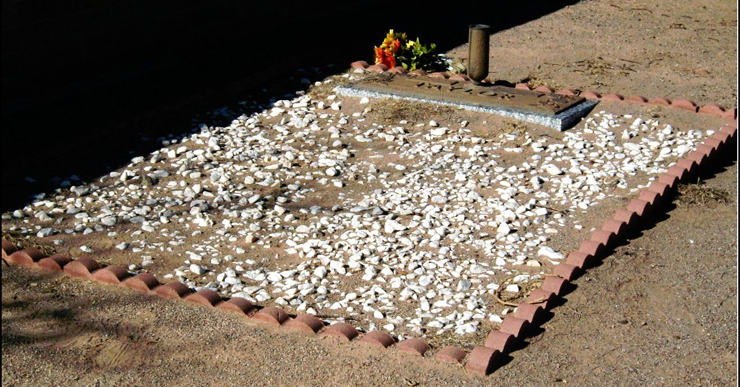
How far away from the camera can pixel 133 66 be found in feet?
26.8

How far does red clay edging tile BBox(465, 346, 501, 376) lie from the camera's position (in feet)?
13.0

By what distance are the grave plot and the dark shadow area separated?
423 millimetres

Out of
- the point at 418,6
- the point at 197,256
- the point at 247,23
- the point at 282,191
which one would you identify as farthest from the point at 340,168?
the point at 418,6

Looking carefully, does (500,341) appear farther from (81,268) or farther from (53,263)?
(53,263)

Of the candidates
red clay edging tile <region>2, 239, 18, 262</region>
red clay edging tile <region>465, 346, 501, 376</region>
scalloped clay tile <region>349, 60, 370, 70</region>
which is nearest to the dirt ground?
red clay edging tile <region>465, 346, 501, 376</region>

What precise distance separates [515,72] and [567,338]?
196 inches

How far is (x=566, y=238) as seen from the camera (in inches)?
214

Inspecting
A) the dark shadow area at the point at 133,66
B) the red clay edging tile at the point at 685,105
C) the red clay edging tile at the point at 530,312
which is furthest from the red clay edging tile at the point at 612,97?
the red clay edging tile at the point at 530,312

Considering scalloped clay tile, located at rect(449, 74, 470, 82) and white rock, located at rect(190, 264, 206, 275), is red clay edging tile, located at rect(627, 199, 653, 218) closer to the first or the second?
white rock, located at rect(190, 264, 206, 275)

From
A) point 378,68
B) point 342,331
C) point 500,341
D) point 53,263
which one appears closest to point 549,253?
point 500,341

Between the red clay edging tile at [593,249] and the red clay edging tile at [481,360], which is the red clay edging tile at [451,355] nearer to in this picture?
the red clay edging tile at [481,360]

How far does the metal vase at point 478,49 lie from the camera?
7.76 m

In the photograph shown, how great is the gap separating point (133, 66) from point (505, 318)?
200 inches

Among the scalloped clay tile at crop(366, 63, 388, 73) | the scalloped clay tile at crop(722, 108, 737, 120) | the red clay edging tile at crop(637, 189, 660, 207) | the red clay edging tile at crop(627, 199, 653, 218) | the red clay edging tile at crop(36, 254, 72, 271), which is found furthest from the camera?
the scalloped clay tile at crop(366, 63, 388, 73)
